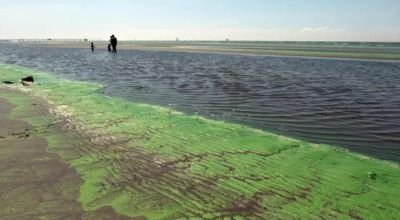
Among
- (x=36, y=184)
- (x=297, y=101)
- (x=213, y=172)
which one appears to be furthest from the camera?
(x=297, y=101)

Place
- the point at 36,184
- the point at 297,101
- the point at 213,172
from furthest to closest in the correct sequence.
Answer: the point at 297,101, the point at 213,172, the point at 36,184

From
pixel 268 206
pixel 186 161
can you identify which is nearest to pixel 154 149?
pixel 186 161

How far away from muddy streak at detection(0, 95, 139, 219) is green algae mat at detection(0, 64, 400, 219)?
21cm

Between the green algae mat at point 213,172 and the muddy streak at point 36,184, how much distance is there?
8.3 inches

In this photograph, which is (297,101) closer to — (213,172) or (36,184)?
(213,172)

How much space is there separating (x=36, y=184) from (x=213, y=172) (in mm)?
3395

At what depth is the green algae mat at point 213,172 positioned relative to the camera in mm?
6227

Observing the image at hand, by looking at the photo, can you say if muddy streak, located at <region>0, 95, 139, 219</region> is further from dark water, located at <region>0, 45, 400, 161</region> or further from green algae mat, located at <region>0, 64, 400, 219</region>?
dark water, located at <region>0, 45, 400, 161</region>

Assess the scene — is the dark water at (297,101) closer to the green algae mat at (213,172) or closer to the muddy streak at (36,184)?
the green algae mat at (213,172)

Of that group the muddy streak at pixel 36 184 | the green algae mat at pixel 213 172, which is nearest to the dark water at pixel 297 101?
the green algae mat at pixel 213 172

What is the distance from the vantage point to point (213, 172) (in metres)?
7.79

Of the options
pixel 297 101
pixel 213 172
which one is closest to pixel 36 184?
pixel 213 172

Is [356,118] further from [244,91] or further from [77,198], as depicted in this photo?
[77,198]

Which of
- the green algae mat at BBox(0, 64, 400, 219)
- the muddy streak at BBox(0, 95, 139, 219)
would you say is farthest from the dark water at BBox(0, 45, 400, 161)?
the muddy streak at BBox(0, 95, 139, 219)
